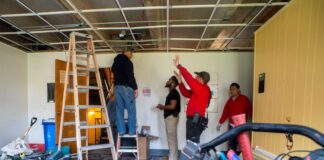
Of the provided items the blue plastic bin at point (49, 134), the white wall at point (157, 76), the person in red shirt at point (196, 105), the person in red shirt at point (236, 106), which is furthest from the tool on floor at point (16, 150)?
the person in red shirt at point (236, 106)

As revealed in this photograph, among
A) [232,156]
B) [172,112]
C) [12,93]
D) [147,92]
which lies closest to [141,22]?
[172,112]

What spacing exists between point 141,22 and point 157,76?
5.51 ft

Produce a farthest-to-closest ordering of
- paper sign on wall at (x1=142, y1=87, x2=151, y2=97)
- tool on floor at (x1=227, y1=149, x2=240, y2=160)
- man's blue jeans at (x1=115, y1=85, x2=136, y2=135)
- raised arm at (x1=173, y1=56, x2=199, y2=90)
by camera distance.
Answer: paper sign on wall at (x1=142, y1=87, x2=151, y2=97) < man's blue jeans at (x1=115, y1=85, x2=136, y2=135) < raised arm at (x1=173, y1=56, x2=199, y2=90) < tool on floor at (x1=227, y1=149, x2=240, y2=160)

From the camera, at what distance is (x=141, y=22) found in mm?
3234

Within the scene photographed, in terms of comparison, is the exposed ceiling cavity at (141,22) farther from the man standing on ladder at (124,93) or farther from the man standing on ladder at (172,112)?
the man standing on ladder at (172,112)

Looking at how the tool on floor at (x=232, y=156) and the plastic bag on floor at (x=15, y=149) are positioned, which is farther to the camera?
the plastic bag on floor at (x=15, y=149)

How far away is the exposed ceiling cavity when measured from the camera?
272 cm

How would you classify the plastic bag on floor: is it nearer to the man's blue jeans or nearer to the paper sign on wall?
the man's blue jeans

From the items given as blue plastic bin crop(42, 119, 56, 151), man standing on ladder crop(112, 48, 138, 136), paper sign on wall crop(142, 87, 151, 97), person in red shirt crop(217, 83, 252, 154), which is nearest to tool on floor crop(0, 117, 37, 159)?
blue plastic bin crop(42, 119, 56, 151)

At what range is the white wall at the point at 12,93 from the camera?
4059mm

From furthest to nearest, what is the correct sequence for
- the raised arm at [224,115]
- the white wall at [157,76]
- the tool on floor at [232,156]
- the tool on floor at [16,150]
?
the white wall at [157,76], the raised arm at [224,115], the tool on floor at [16,150], the tool on floor at [232,156]

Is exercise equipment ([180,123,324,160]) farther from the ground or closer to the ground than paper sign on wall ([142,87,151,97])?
farther from the ground

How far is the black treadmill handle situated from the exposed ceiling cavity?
2.17m

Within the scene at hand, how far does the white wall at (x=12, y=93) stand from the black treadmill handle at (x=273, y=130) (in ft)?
14.8
